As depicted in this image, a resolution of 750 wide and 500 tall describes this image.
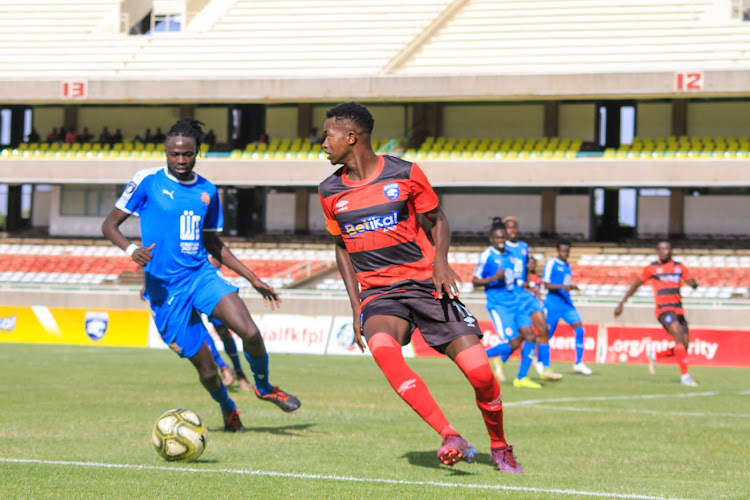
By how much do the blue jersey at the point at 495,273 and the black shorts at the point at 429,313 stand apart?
7.75 meters

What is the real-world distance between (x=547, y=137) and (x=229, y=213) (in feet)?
45.8

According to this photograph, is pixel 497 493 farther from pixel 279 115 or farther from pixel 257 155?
pixel 279 115

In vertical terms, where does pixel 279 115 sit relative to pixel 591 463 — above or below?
above

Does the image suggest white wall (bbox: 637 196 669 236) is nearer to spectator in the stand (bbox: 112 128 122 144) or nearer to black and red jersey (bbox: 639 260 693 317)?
spectator in the stand (bbox: 112 128 122 144)

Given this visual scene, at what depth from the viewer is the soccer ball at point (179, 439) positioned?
23.2 ft

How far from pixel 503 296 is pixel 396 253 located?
862 centimetres

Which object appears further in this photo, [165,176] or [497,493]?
[165,176]

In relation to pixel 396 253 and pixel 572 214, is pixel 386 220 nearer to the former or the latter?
pixel 396 253

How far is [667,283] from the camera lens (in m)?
17.1

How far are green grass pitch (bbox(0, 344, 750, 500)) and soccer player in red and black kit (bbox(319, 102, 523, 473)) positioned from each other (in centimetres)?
74

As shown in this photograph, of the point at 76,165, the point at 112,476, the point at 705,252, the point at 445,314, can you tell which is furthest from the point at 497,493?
the point at 76,165

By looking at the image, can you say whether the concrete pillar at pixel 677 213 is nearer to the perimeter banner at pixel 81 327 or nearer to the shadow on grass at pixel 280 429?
the perimeter banner at pixel 81 327

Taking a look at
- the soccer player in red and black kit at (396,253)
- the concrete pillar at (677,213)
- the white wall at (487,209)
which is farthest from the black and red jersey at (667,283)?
the white wall at (487,209)

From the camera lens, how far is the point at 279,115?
44.6 meters
